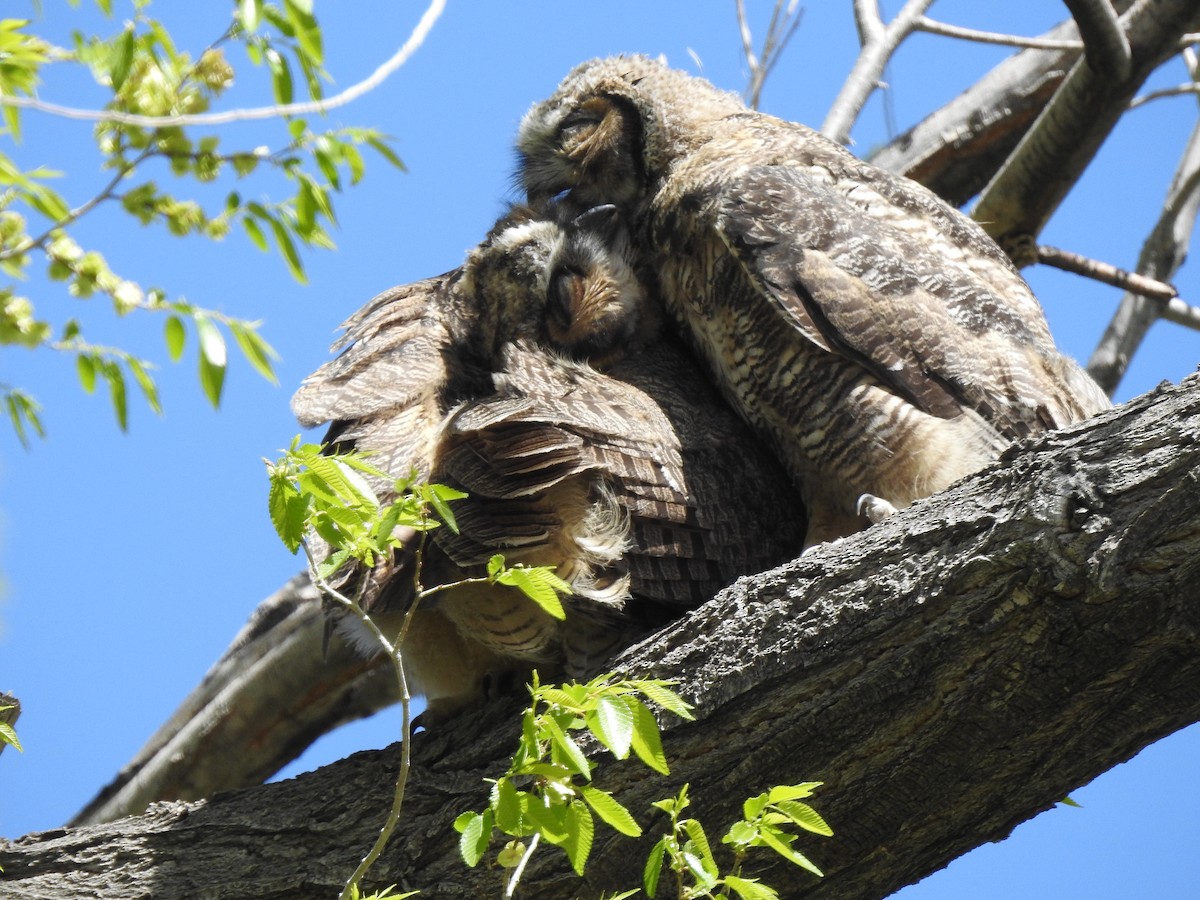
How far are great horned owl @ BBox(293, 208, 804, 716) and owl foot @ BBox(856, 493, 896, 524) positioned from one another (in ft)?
0.87

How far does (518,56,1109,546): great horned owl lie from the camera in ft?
9.20

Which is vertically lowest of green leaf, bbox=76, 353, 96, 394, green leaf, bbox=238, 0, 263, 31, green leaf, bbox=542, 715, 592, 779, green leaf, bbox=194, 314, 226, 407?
green leaf, bbox=542, 715, 592, 779

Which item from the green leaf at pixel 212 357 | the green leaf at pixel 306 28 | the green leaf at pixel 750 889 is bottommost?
the green leaf at pixel 750 889

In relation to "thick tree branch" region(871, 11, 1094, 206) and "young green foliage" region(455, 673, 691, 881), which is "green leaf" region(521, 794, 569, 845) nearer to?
"young green foliage" region(455, 673, 691, 881)

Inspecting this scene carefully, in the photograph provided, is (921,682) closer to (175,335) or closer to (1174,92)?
(175,335)

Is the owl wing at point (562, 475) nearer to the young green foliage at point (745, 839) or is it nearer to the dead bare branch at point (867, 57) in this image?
the young green foliage at point (745, 839)

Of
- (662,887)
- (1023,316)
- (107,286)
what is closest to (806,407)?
(1023,316)

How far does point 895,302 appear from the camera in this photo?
2.89m

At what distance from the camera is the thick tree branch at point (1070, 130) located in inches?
166

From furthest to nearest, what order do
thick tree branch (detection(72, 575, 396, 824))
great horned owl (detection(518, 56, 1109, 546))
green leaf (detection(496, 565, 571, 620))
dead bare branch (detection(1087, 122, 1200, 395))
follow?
dead bare branch (detection(1087, 122, 1200, 395)) < thick tree branch (detection(72, 575, 396, 824)) < great horned owl (detection(518, 56, 1109, 546)) < green leaf (detection(496, 565, 571, 620))

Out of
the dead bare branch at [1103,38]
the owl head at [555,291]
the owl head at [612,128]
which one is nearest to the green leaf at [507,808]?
the owl head at [555,291]

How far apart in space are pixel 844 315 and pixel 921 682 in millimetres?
966

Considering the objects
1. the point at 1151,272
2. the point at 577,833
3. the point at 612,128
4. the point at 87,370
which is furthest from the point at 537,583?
the point at 1151,272

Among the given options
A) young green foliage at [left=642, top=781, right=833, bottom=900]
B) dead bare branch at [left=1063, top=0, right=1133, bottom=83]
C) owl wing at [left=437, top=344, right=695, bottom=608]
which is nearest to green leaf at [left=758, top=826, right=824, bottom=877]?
young green foliage at [left=642, top=781, right=833, bottom=900]
